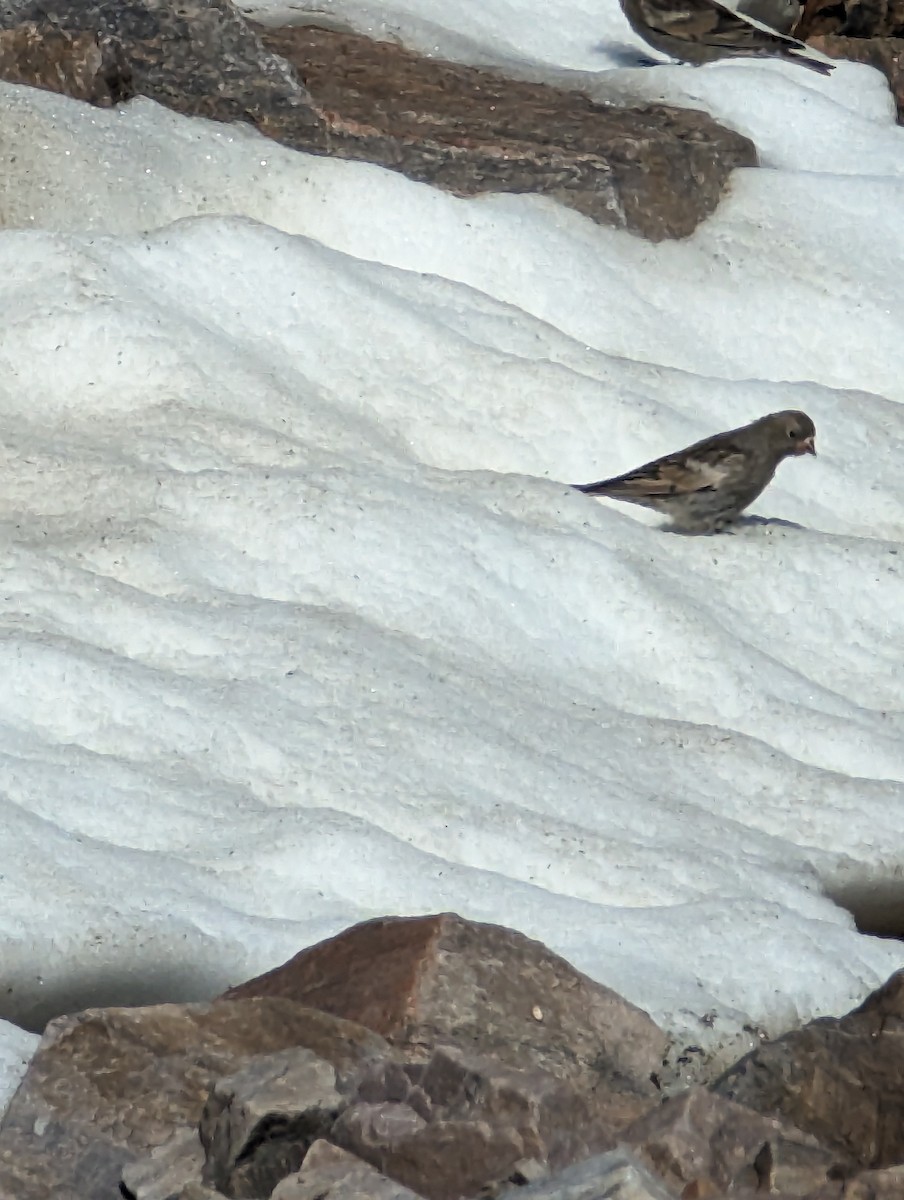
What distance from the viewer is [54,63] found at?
9477 mm

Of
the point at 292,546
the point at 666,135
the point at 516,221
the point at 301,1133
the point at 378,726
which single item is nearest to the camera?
the point at 301,1133

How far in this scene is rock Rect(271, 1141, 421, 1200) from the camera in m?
3.29

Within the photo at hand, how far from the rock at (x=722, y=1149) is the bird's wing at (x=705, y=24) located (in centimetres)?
852

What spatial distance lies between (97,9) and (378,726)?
502cm

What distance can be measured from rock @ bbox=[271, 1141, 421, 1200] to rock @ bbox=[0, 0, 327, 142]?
23.4ft

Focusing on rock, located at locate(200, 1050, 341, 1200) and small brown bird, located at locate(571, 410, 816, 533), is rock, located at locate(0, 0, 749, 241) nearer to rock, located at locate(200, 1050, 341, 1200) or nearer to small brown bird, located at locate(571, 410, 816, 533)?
small brown bird, located at locate(571, 410, 816, 533)

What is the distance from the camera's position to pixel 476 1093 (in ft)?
12.0

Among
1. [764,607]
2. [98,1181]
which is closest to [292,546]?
[764,607]

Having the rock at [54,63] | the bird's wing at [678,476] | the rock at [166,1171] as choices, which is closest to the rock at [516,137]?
the rock at [54,63]

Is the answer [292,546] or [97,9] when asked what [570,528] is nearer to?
[292,546]

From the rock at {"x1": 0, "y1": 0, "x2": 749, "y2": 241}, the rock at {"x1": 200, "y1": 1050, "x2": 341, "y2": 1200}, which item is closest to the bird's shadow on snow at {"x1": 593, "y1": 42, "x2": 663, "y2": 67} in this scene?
the rock at {"x1": 0, "y1": 0, "x2": 749, "y2": 241}

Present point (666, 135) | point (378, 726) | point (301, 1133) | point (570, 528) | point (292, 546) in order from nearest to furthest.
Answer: point (301, 1133)
point (378, 726)
point (292, 546)
point (570, 528)
point (666, 135)

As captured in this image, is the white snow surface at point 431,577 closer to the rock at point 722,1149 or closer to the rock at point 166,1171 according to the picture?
the rock at point 166,1171

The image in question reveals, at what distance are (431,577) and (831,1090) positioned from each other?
3.21 meters
